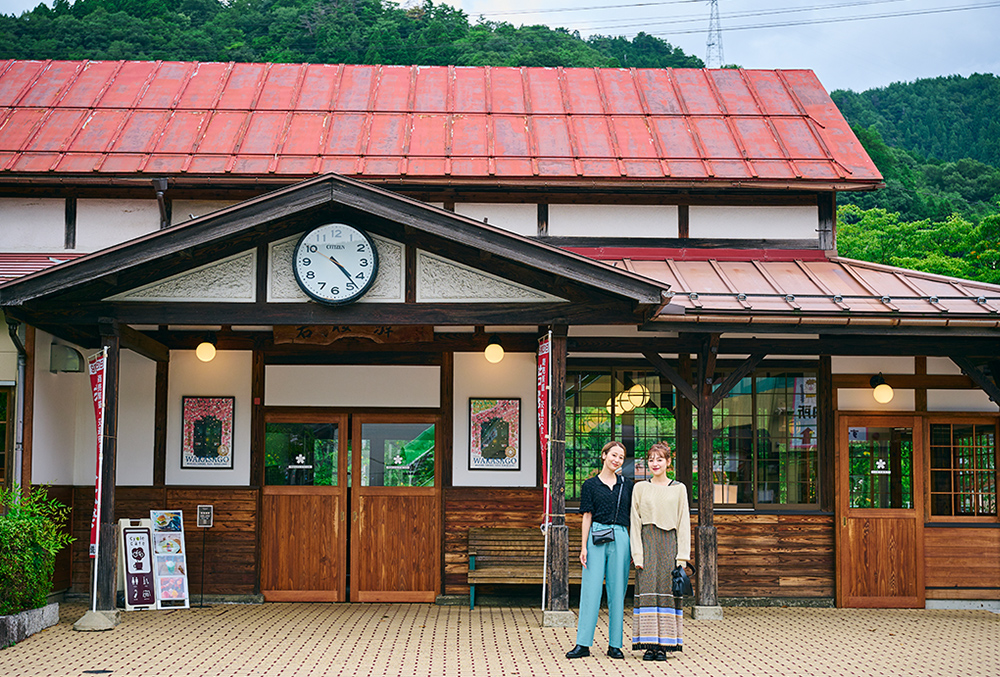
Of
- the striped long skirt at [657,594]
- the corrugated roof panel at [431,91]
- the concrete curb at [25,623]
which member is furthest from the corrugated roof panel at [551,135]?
the concrete curb at [25,623]

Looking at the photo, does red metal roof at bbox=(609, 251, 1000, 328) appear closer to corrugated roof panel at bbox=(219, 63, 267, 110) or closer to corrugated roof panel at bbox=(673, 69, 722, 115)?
corrugated roof panel at bbox=(673, 69, 722, 115)

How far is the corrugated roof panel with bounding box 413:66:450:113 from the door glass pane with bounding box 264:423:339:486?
429 cm

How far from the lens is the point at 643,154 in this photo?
11023 mm

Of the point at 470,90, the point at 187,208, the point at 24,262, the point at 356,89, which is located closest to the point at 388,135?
the point at 356,89

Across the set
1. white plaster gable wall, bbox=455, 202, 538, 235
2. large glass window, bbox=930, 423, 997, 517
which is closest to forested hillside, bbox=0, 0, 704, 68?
white plaster gable wall, bbox=455, 202, 538, 235

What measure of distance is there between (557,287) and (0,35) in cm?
1987

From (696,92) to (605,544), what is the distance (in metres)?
7.31

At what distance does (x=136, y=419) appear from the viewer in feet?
33.3

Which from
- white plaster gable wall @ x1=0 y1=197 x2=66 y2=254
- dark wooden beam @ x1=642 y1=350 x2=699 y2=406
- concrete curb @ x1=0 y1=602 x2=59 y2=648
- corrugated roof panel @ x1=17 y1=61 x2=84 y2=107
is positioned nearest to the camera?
concrete curb @ x1=0 y1=602 x2=59 y2=648

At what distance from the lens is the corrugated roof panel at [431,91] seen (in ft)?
39.3

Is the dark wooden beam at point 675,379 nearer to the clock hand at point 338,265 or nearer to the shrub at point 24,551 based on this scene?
the clock hand at point 338,265

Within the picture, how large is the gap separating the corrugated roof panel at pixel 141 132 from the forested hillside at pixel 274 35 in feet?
42.2

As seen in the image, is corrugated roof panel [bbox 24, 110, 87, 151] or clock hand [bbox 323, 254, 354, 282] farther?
corrugated roof panel [bbox 24, 110, 87, 151]

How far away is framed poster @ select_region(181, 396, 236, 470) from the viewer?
10.1 metres
